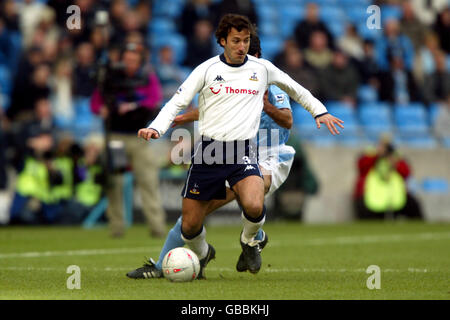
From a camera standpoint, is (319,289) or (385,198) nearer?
(319,289)

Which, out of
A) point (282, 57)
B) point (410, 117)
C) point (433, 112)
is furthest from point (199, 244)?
point (433, 112)

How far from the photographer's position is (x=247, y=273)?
335 inches

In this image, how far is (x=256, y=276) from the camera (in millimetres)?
8188

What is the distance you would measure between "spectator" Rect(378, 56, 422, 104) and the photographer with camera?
8223 mm

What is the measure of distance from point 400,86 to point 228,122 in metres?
14.2

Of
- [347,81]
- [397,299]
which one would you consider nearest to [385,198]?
[347,81]

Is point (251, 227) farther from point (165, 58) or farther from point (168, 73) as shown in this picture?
point (165, 58)

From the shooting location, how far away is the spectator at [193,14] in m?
20.0

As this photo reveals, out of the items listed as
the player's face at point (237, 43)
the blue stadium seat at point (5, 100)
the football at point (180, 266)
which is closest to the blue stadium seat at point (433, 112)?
the blue stadium seat at point (5, 100)

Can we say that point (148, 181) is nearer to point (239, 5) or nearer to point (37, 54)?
point (37, 54)

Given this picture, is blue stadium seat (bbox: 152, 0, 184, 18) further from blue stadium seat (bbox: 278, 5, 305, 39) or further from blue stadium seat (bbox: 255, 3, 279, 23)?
blue stadium seat (bbox: 278, 5, 305, 39)

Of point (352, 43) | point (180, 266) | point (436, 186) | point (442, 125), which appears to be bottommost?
point (180, 266)

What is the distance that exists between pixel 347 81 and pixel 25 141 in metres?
6.66

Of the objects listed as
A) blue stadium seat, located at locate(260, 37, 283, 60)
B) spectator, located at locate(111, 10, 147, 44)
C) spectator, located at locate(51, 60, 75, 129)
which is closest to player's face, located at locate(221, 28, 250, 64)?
spectator, located at locate(111, 10, 147, 44)
